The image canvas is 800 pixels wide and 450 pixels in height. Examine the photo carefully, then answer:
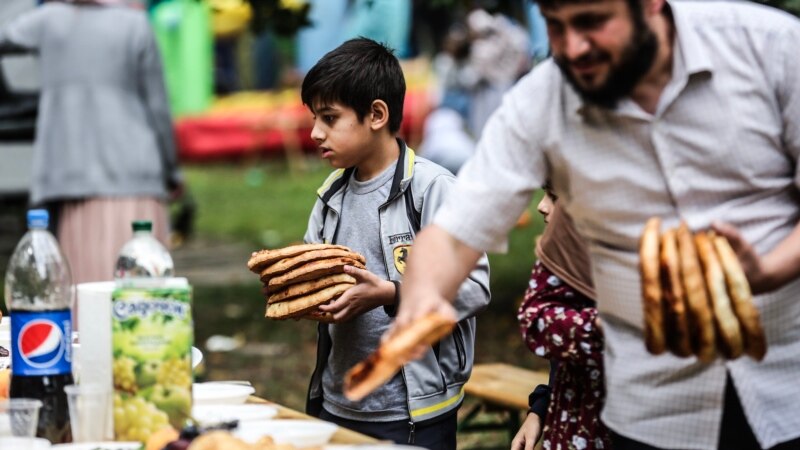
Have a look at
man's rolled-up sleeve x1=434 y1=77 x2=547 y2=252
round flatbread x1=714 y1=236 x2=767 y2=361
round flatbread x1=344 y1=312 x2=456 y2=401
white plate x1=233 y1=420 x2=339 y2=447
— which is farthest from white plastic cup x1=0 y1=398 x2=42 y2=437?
round flatbread x1=714 y1=236 x2=767 y2=361

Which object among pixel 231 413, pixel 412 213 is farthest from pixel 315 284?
pixel 231 413

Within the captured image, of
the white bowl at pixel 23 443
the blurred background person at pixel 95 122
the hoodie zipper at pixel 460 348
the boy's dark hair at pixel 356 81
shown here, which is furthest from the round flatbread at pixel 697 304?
the blurred background person at pixel 95 122

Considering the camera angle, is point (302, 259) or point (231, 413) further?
point (302, 259)

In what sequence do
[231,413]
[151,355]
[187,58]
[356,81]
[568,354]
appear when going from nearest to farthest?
1. [151,355]
2. [231,413]
3. [568,354]
4. [356,81]
5. [187,58]

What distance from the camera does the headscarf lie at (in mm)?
3020

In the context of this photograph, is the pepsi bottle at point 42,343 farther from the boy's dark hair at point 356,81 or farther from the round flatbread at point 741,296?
the round flatbread at point 741,296

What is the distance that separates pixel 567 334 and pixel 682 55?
0.84m

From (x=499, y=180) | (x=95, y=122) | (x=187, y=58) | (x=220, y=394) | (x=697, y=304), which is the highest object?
(x=499, y=180)

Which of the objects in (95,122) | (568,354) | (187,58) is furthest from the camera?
(187,58)

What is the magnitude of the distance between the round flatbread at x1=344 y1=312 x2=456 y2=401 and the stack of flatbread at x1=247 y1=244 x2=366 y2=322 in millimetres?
1055

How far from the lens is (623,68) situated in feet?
7.47

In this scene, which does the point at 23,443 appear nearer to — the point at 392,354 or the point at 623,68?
the point at 392,354

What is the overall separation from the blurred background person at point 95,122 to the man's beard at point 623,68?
4.70 m

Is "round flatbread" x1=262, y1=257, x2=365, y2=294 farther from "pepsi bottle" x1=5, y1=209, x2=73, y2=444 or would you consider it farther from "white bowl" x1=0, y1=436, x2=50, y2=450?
"white bowl" x1=0, y1=436, x2=50, y2=450
